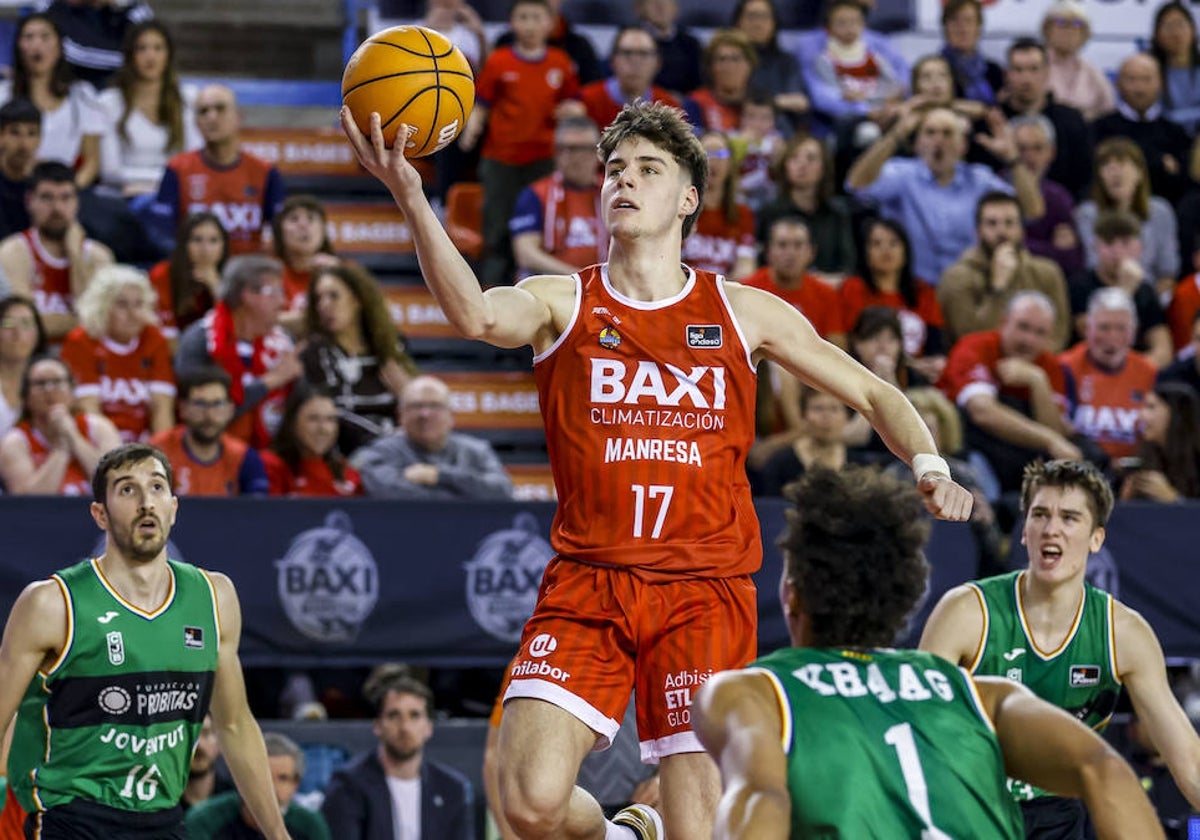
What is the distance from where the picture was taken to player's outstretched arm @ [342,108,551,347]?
5527 mm

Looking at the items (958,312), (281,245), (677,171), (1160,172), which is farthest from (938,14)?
(677,171)

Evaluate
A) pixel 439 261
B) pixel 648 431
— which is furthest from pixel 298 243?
pixel 439 261

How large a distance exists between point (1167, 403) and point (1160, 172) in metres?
3.88

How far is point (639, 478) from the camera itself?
596cm

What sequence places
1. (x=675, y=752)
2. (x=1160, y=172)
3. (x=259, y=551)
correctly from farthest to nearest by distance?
1. (x=1160, y=172)
2. (x=259, y=551)
3. (x=675, y=752)

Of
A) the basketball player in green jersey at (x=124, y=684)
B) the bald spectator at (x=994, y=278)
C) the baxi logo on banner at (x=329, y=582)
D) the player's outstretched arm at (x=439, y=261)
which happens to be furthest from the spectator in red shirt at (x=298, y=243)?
the player's outstretched arm at (x=439, y=261)

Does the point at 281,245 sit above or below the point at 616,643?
above

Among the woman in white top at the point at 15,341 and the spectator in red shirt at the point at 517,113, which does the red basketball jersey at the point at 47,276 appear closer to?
the woman in white top at the point at 15,341

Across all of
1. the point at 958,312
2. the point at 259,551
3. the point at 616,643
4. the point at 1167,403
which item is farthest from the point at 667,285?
the point at 958,312

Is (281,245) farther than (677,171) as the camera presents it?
Yes

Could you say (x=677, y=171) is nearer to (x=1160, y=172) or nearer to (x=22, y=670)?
(x=22, y=670)

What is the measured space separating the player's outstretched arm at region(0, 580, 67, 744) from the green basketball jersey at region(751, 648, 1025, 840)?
10.8 ft

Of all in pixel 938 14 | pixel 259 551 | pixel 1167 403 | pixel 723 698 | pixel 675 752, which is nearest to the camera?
pixel 723 698

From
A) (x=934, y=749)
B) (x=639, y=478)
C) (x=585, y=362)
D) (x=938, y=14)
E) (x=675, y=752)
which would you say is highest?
(x=938, y=14)
